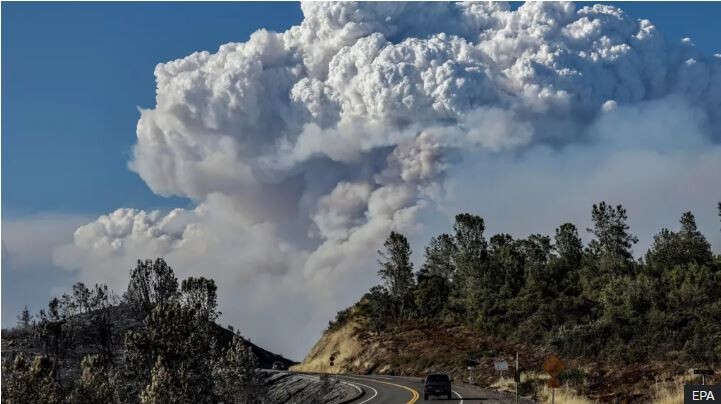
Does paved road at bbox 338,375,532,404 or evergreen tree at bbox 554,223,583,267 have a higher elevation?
evergreen tree at bbox 554,223,583,267

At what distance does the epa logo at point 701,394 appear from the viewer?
3228 centimetres

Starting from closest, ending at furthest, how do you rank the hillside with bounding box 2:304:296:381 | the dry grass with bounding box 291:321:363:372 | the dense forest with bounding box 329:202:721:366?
the dense forest with bounding box 329:202:721:366
the hillside with bounding box 2:304:296:381
the dry grass with bounding box 291:321:363:372

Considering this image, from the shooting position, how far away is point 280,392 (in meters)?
76.4

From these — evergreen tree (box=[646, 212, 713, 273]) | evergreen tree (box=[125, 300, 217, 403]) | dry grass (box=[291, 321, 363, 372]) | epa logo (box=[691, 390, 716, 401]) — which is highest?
evergreen tree (box=[646, 212, 713, 273])

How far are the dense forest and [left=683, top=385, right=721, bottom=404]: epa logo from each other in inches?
708

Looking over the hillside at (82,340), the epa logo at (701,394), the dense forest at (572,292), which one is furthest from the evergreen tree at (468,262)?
the epa logo at (701,394)

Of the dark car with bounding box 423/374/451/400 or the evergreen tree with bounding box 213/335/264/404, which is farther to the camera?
the dark car with bounding box 423/374/451/400

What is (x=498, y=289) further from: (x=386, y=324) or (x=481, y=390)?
(x=481, y=390)

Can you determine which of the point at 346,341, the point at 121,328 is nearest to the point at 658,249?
the point at 346,341

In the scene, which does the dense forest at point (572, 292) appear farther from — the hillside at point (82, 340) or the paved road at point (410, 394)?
the hillside at point (82, 340)

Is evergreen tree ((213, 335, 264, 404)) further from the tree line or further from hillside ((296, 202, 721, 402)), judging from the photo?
hillside ((296, 202, 721, 402))

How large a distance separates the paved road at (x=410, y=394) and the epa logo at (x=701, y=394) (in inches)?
460

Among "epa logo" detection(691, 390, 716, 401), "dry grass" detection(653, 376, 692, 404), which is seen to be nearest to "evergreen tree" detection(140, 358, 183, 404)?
"dry grass" detection(653, 376, 692, 404)

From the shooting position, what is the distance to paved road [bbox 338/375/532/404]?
47.5m
